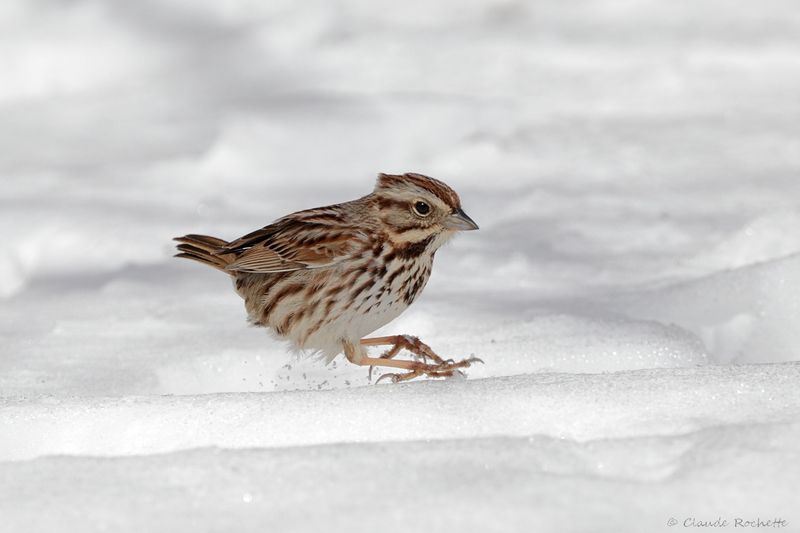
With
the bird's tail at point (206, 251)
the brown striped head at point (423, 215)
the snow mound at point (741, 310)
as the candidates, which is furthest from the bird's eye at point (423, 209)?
the snow mound at point (741, 310)

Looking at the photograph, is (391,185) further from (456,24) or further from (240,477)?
(456,24)

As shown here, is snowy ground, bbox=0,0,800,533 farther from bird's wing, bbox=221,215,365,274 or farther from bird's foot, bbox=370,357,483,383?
bird's wing, bbox=221,215,365,274

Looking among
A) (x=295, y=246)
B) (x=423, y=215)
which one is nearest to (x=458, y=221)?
(x=423, y=215)

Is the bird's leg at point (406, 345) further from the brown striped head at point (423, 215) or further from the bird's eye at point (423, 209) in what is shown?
the bird's eye at point (423, 209)

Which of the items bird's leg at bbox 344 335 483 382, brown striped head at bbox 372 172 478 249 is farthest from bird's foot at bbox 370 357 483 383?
brown striped head at bbox 372 172 478 249

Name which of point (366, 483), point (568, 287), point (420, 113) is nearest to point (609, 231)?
point (568, 287)
